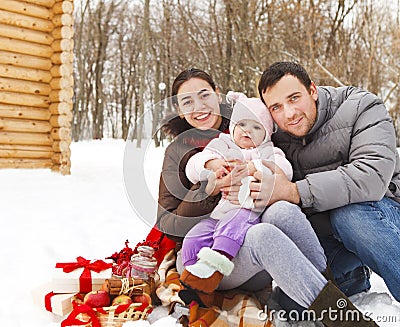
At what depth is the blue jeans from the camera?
1458 millimetres

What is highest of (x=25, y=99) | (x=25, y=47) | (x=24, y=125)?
(x=25, y=47)

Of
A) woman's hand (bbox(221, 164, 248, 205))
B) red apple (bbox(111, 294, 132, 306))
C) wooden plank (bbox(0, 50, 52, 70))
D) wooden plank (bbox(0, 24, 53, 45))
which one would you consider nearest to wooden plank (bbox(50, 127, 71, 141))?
wooden plank (bbox(0, 50, 52, 70))

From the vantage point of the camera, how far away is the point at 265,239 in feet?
4.48

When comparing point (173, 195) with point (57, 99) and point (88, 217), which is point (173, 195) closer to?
point (88, 217)

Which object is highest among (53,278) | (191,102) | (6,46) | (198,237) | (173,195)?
(6,46)

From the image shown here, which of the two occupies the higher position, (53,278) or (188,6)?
(188,6)

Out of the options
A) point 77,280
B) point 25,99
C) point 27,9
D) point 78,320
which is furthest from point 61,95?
point 78,320

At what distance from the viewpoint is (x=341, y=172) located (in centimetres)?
154

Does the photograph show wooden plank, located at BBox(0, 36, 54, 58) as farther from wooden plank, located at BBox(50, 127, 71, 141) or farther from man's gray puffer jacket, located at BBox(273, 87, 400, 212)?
man's gray puffer jacket, located at BBox(273, 87, 400, 212)

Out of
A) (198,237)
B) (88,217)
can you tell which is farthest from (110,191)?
(198,237)

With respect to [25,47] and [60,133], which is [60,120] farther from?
[25,47]

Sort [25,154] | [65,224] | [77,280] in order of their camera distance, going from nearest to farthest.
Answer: [77,280]
[65,224]
[25,154]

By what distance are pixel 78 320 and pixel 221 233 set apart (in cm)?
64

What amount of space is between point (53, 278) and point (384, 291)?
4.70 feet
